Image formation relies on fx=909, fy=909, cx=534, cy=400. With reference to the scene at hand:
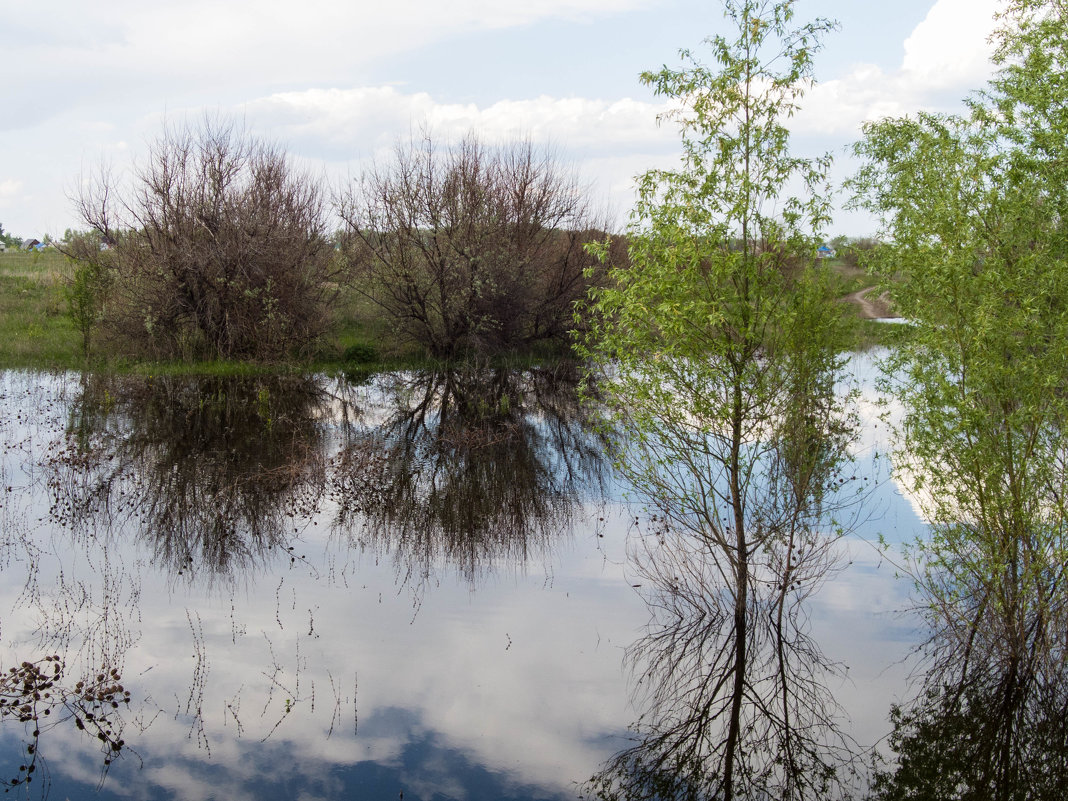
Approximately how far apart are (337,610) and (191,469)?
6.35 m

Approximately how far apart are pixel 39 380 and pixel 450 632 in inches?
733

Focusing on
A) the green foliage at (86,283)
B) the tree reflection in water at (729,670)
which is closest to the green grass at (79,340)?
the green foliage at (86,283)

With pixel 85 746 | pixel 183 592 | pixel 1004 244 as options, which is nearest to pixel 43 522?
pixel 183 592

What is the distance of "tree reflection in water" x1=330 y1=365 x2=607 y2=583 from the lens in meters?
12.3

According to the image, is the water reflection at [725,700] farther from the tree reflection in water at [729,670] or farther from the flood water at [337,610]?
the flood water at [337,610]

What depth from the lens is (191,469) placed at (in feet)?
49.6

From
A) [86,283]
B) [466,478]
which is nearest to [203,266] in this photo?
[86,283]

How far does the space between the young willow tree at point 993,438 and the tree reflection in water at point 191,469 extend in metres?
7.96

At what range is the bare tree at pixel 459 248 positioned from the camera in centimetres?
2902

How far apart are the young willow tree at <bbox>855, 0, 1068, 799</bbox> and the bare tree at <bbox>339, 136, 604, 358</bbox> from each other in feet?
69.2

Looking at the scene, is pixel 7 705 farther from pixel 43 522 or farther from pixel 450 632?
pixel 43 522

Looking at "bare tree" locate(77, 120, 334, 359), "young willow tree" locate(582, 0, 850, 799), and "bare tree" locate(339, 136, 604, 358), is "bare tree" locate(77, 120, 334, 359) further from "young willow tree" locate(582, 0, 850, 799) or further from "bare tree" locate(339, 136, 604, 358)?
"young willow tree" locate(582, 0, 850, 799)

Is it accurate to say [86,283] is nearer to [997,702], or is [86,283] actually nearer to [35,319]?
[35,319]

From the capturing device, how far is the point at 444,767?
23.3 feet
